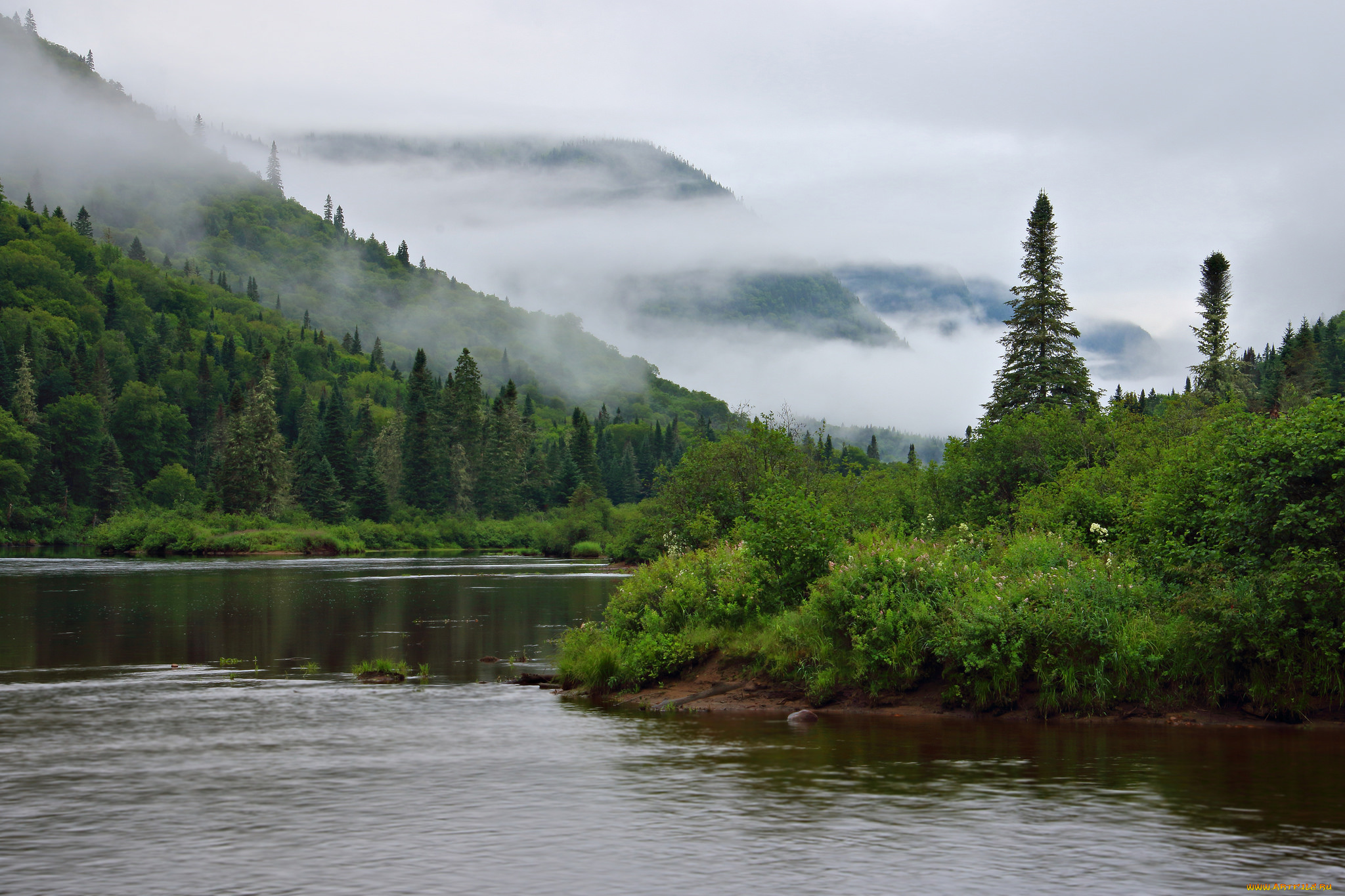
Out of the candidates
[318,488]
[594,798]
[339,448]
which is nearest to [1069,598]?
[594,798]

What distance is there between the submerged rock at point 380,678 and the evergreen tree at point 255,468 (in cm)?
12087

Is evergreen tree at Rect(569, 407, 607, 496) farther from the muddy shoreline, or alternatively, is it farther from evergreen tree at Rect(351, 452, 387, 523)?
the muddy shoreline

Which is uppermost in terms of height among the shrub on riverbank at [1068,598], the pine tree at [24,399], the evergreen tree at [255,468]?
the pine tree at [24,399]

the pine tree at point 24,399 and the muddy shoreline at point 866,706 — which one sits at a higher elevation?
the pine tree at point 24,399

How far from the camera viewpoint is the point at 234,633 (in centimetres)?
4131

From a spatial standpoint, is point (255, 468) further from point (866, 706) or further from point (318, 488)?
point (866, 706)

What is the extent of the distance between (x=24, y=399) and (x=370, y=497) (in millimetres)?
57443

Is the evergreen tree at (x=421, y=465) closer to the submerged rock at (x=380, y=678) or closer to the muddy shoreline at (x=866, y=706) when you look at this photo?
Result: the submerged rock at (x=380, y=678)

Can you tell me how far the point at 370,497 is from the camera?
513ft

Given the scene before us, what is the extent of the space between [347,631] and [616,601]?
17720mm

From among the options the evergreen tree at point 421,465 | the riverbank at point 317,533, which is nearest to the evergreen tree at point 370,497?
the riverbank at point 317,533

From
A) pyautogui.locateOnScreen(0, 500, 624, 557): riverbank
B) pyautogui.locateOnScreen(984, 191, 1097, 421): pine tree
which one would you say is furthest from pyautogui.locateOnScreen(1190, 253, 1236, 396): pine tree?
pyautogui.locateOnScreen(0, 500, 624, 557): riverbank

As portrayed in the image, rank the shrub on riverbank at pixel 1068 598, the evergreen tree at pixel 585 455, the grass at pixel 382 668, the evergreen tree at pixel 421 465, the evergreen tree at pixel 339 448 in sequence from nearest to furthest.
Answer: the shrub on riverbank at pixel 1068 598 < the grass at pixel 382 668 < the evergreen tree at pixel 339 448 < the evergreen tree at pixel 421 465 < the evergreen tree at pixel 585 455

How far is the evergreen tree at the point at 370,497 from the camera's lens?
156m
